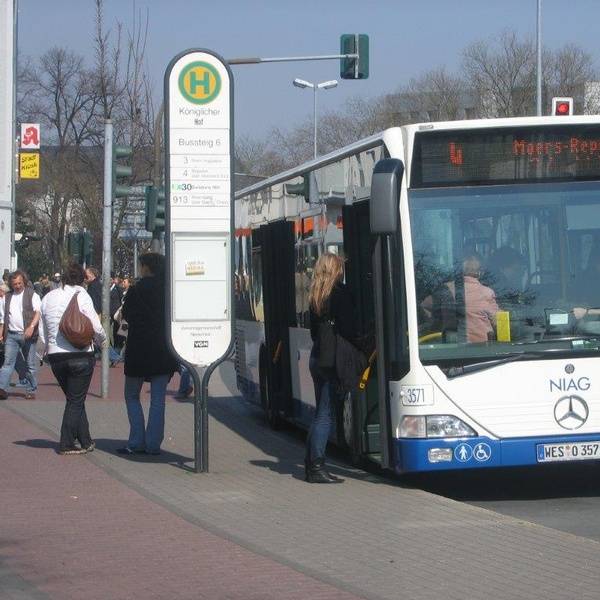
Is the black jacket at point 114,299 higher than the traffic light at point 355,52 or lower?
lower

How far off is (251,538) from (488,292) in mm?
2641

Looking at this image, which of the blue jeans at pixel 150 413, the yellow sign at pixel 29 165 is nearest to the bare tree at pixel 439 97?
the yellow sign at pixel 29 165

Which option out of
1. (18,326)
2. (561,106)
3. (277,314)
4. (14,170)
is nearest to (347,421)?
(277,314)

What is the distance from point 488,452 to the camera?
981 cm

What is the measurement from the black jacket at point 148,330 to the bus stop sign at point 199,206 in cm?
100

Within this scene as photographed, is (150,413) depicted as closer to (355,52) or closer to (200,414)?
(200,414)

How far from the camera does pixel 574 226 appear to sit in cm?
1002

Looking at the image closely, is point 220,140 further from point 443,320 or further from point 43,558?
point 43,558

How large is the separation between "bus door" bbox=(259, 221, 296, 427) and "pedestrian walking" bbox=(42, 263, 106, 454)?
6.98 feet

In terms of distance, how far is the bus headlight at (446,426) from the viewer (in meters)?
9.79

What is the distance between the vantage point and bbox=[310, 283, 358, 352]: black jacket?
10.7 meters

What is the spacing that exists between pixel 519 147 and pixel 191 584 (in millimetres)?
4584

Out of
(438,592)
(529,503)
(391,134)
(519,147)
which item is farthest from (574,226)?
(438,592)

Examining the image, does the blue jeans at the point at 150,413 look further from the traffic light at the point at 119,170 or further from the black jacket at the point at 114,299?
the black jacket at the point at 114,299
